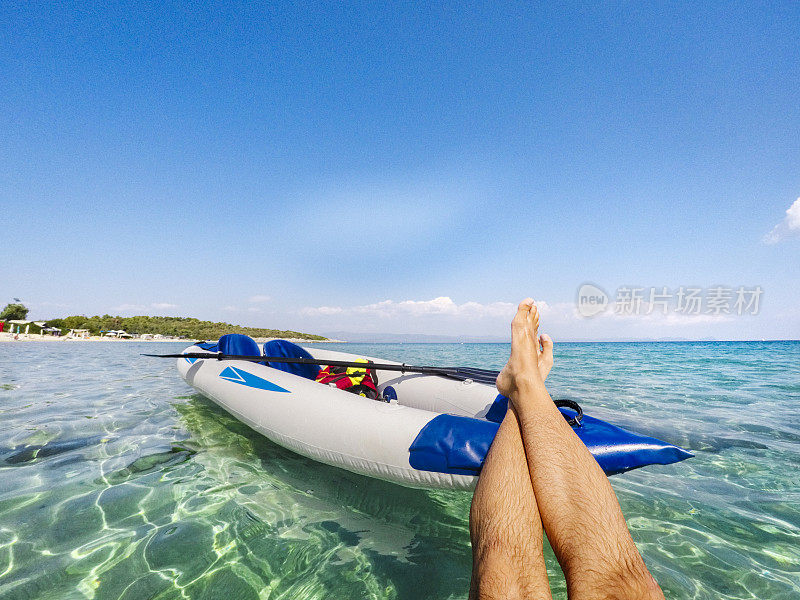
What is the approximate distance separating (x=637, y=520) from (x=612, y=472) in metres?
0.61

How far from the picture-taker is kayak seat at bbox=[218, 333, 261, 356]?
473 centimetres

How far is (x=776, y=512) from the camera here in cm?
228

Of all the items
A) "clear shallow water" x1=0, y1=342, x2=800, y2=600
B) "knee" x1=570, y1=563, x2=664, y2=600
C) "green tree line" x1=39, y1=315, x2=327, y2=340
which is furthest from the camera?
"green tree line" x1=39, y1=315, x2=327, y2=340

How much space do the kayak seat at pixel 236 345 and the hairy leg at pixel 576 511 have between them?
13.5 feet

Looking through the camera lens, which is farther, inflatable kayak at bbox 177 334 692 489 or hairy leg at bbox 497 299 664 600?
inflatable kayak at bbox 177 334 692 489

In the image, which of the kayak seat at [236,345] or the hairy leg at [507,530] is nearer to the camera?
the hairy leg at [507,530]

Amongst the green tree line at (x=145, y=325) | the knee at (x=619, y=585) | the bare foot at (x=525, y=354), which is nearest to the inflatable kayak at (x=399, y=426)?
the bare foot at (x=525, y=354)

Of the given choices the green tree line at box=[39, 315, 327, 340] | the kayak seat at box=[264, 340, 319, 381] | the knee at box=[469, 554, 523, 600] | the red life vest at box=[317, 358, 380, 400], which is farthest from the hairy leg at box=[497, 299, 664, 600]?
the green tree line at box=[39, 315, 327, 340]

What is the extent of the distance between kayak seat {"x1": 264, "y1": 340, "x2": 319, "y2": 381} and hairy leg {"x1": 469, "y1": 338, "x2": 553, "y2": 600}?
320 centimetres

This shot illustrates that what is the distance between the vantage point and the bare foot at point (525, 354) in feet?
5.87

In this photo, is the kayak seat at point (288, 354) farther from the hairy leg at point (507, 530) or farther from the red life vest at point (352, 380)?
the hairy leg at point (507, 530)

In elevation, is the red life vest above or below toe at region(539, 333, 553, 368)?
below

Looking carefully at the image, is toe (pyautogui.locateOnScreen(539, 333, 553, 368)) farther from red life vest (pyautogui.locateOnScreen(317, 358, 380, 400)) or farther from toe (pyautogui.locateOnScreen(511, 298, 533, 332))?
red life vest (pyautogui.locateOnScreen(317, 358, 380, 400))

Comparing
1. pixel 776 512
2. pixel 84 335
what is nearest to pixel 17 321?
pixel 84 335
